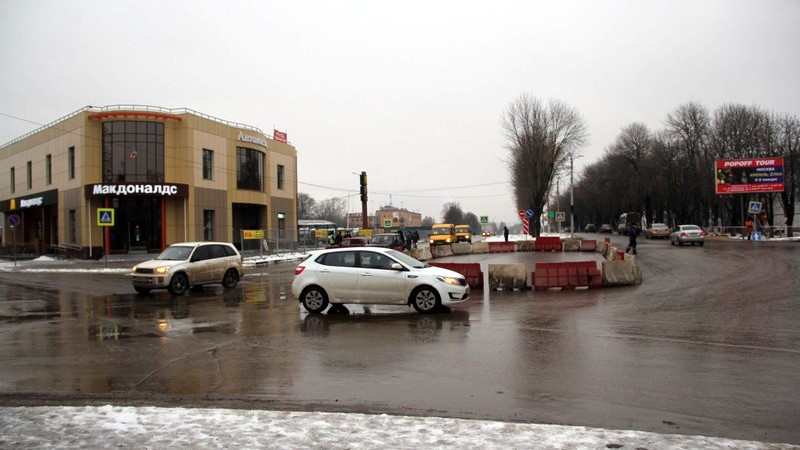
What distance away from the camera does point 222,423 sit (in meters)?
5.12

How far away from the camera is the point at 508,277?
17125mm

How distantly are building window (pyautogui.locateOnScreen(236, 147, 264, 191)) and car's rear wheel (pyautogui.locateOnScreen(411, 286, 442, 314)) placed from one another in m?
38.6

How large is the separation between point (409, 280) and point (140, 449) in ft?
26.8

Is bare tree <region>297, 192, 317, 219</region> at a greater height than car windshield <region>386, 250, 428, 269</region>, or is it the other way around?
bare tree <region>297, 192, 317, 219</region>

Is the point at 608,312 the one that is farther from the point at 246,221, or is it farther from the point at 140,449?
the point at 246,221

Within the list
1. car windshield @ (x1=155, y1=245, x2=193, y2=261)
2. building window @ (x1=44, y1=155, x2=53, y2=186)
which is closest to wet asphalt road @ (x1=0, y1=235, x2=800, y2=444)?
car windshield @ (x1=155, y1=245, x2=193, y2=261)

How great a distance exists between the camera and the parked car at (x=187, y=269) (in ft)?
58.6

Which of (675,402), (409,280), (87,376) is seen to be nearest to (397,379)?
(675,402)

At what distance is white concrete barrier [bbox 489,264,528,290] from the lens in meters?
17.1

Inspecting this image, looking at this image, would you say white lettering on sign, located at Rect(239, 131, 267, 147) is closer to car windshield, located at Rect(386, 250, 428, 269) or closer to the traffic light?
the traffic light

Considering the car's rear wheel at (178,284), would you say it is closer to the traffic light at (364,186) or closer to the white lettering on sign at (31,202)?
the traffic light at (364,186)

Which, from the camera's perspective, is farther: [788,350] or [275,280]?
[275,280]

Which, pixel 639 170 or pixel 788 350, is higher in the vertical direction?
pixel 639 170

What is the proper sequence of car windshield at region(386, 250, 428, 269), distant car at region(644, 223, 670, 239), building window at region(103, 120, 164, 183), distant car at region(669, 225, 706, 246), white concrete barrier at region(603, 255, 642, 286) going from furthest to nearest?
distant car at region(644, 223, 670, 239) → building window at region(103, 120, 164, 183) → distant car at region(669, 225, 706, 246) → white concrete barrier at region(603, 255, 642, 286) → car windshield at region(386, 250, 428, 269)
